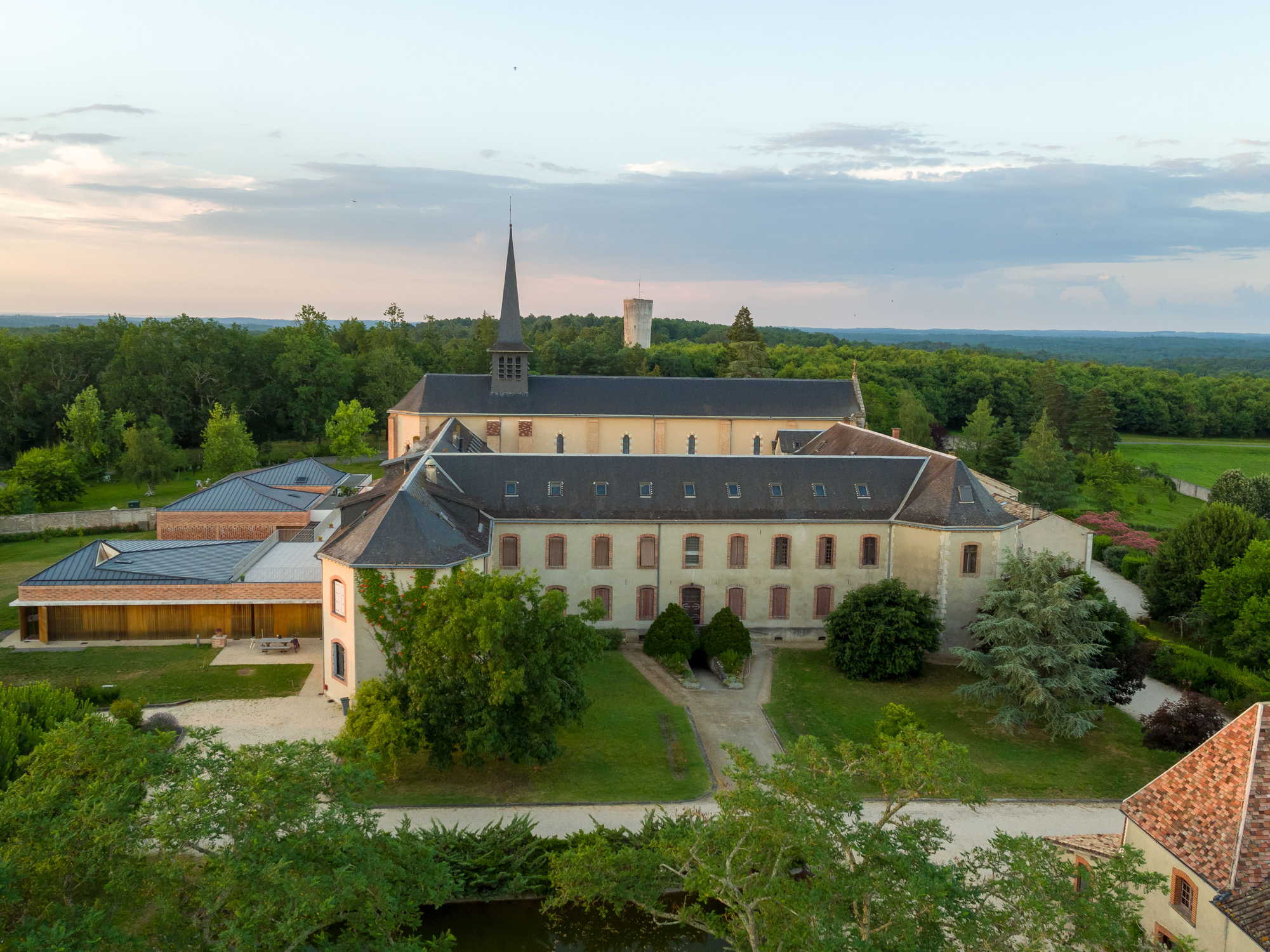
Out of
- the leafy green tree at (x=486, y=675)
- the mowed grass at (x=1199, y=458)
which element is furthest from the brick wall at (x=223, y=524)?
the mowed grass at (x=1199, y=458)

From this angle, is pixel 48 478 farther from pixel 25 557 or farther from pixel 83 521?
pixel 25 557

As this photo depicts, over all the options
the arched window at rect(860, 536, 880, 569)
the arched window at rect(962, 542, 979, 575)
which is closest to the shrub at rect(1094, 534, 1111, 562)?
the arched window at rect(962, 542, 979, 575)

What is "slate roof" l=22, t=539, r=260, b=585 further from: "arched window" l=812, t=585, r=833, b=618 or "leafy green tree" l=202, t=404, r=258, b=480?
"leafy green tree" l=202, t=404, r=258, b=480

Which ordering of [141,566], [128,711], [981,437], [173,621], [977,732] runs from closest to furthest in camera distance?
[128,711] < [977,732] < [173,621] < [141,566] < [981,437]

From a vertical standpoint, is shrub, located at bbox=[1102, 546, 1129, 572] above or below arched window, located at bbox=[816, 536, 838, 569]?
below

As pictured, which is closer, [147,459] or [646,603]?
[646,603]

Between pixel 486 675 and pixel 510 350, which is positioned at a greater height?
pixel 510 350

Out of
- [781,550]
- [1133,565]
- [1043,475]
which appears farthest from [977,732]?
[1043,475]
